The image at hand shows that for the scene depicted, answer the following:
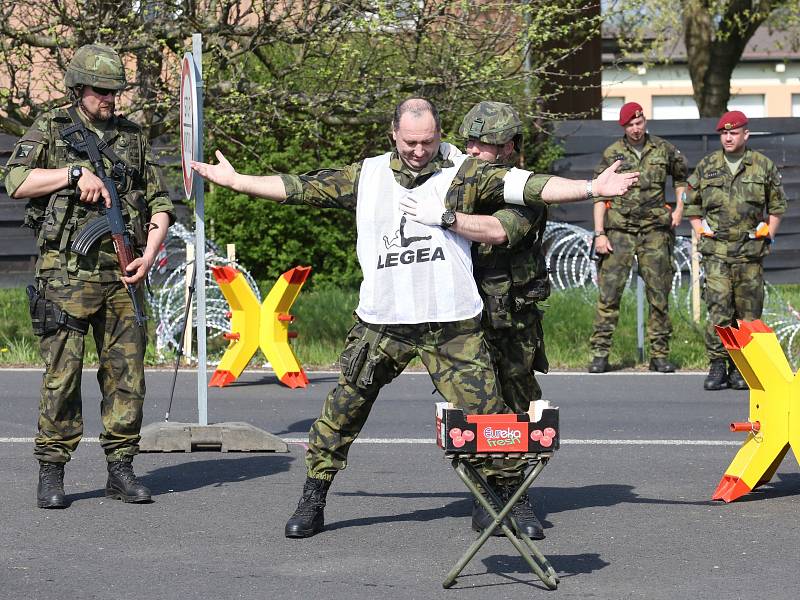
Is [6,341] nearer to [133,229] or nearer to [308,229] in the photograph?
[308,229]

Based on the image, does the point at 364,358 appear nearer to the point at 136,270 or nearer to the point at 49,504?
the point at 136,270

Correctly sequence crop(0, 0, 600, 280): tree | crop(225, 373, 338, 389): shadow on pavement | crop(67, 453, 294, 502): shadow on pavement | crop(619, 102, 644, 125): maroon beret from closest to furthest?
1. crop(67, 453, 294, 502): shadow on pavement
2. crop(225, 373, 338, 389): shadow on pavement
3. crop(619, 102, 644, 125): maroon beret
4. crop(0, 0, 600, 280): tree

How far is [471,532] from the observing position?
7.06 metres

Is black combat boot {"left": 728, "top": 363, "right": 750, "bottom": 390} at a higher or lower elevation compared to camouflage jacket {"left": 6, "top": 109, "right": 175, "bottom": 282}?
lower

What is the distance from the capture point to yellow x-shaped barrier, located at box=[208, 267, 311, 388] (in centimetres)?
1262

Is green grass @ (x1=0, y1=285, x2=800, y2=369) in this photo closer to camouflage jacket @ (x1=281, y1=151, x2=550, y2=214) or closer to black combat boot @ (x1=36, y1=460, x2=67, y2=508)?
black combat boot @ (x1=36, y1=460, x2=67, y2=508)

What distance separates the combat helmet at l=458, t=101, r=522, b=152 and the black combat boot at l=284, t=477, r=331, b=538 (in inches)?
70.0

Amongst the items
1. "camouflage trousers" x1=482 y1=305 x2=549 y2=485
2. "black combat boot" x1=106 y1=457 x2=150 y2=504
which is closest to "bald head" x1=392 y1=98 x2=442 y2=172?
"camouflage trousers" x1=482 y1=305 x2=549 y2=485

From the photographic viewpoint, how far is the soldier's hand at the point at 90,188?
7.39m

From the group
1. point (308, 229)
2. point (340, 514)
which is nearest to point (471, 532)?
point (340, 514)

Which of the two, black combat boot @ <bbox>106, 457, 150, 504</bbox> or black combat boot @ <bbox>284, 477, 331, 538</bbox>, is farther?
black combat boot @ <bbox>106, 457, 150, 504</bbox>

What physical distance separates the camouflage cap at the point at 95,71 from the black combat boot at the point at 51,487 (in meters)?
1.95

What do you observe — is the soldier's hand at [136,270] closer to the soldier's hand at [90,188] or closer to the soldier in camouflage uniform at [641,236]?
the soldier's hand at [90,188]

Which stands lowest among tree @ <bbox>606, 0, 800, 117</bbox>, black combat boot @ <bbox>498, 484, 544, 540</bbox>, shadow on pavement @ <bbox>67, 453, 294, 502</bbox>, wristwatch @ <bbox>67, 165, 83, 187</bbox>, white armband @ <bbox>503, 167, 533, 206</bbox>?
shadow on pavement @ <bbox>67, 453, 294, 502</bbox>
